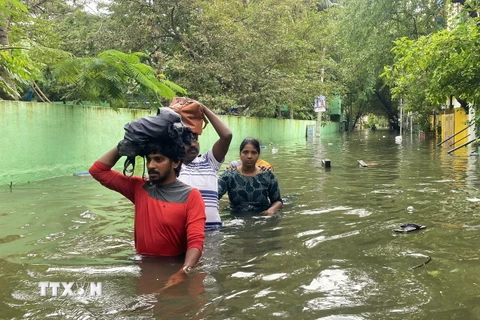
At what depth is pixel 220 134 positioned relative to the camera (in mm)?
4492

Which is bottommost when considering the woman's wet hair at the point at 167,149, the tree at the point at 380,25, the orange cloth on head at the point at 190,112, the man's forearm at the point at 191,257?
the man's forearm at the point at 191,257

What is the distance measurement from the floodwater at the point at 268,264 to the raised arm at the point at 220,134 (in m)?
0.91

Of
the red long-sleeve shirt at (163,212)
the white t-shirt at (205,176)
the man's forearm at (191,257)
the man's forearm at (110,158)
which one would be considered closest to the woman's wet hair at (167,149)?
the red long-sleeve shirt at (163,212)

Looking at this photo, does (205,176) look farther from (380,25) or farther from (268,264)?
(380,25)

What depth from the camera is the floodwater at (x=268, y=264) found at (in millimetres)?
3043

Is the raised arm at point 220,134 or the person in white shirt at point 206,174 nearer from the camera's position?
the raised arm at point 220,134

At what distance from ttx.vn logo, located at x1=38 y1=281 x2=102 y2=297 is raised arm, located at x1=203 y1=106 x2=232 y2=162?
171cm

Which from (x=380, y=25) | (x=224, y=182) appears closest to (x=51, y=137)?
(x=224, y=182)

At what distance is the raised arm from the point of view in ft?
14.2

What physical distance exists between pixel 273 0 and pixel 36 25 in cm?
1301

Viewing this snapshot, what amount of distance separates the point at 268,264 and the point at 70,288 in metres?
1.63

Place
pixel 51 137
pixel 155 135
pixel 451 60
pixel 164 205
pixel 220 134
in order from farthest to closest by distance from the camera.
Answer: pixel 51 137
pixel 451 60
pixel 220 134
pixel 164 205
pixel 155 135

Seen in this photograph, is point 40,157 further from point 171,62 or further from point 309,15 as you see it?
point 309,15

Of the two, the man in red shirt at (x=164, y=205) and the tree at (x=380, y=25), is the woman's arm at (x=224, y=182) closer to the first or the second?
the man in red shirt at (x=164, y=205)
